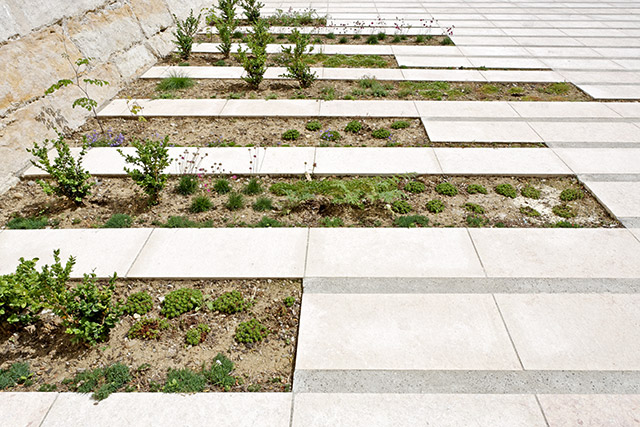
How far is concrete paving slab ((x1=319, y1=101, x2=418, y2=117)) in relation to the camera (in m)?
6.39

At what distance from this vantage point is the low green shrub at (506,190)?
4648 mm

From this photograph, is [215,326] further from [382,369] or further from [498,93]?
[498,93]

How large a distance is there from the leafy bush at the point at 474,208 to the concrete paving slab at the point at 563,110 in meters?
2.75

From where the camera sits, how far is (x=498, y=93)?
283 inches

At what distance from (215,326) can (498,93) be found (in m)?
6.26

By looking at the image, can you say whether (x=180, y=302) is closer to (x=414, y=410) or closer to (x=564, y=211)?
(x=414, y=410)

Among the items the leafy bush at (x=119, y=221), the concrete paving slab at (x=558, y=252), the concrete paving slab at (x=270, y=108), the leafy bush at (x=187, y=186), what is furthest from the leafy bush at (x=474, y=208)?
the leafy bush at (x=119, y=221)

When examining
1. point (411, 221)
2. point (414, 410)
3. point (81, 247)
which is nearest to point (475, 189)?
point (411, 221)

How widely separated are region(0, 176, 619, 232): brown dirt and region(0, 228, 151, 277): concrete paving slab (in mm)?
213

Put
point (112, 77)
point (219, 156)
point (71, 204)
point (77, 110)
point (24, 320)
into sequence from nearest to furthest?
1. point (24, 320)
2. point (71, 204)
3. point (219, 156)
4. point (77, 110)
5. point (112, 77)

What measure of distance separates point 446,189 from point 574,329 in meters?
2.01

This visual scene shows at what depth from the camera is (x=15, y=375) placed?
2.84 metres

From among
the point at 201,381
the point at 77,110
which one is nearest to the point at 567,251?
the point at 201,381

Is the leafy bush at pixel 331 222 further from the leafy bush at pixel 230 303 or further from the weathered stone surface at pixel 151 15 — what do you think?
the weathered stone surface at pixel 151 15
